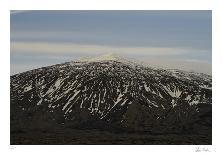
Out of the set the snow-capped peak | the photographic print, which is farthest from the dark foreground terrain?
the snow-capped peak

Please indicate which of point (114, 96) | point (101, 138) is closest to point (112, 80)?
point (114, 96)

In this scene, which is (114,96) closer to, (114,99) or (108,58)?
(114,99)

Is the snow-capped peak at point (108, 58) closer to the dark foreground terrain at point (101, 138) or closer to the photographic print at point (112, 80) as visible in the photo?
the photographic print at point (112, 80)

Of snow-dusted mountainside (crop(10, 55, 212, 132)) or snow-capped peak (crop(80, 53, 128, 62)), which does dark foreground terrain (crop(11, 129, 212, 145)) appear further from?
snow-capped peak (crop(80, 53, 128, 62))
